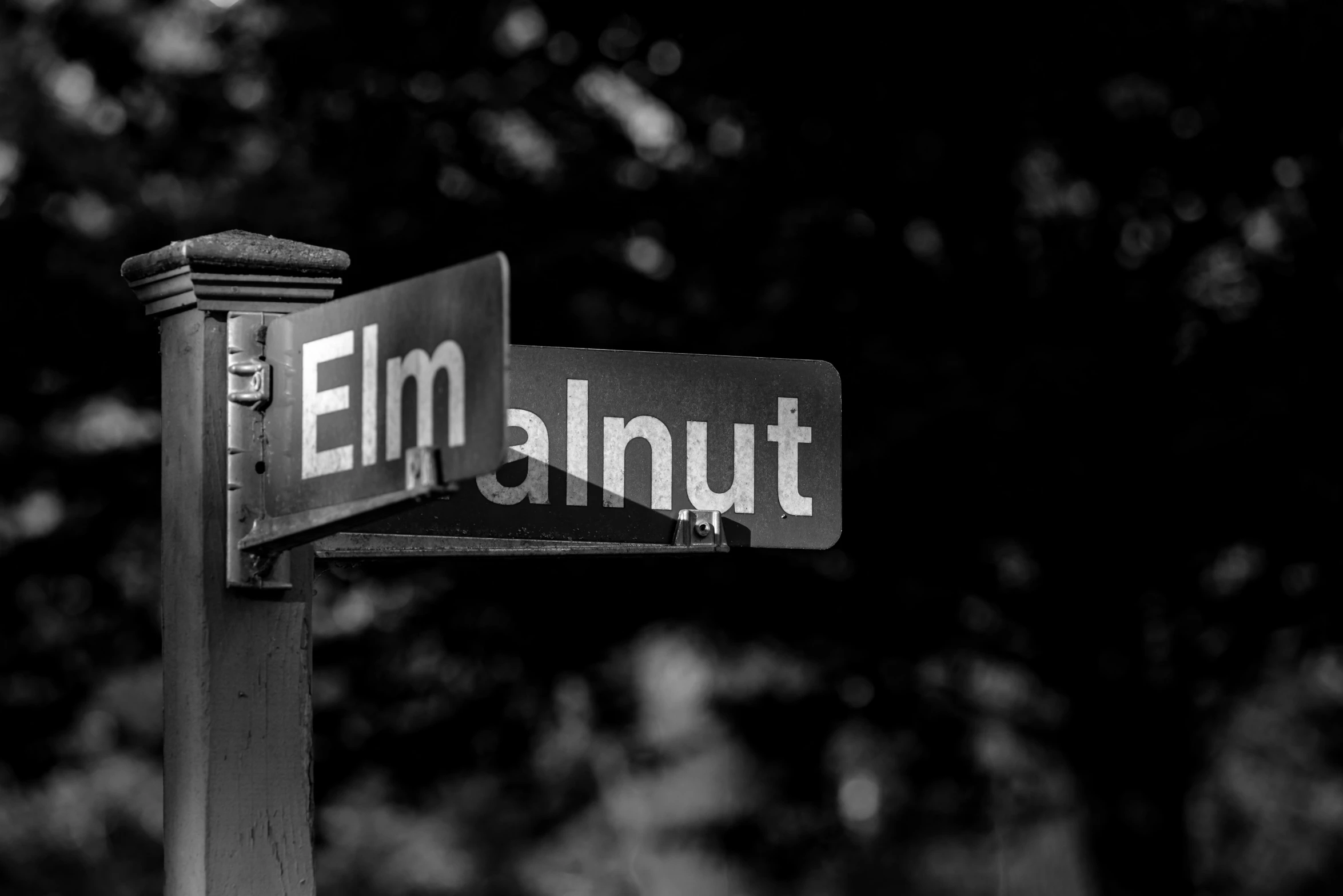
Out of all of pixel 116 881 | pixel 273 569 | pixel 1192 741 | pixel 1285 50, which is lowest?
pixel 116 881

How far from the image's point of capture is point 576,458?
2.58 metres

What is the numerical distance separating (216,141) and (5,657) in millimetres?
2323

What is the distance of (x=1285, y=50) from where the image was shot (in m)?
7.16

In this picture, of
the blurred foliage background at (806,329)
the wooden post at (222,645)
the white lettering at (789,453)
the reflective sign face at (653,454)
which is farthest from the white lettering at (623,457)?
the blurred foliage background at (806,329)

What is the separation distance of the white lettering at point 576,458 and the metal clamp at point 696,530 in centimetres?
13

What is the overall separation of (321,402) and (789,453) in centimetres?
73

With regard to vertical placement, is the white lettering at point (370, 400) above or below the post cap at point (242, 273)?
below

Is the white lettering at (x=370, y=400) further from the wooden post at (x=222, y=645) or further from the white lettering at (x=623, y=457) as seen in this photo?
the white lettering at (x=623, y=457)

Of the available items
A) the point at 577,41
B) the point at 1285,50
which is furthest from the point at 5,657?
the point at 1285,50

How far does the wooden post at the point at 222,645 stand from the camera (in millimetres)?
2346

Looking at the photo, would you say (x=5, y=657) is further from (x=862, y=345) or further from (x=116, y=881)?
(x=116, y=881)

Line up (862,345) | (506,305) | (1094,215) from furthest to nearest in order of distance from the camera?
(1094,215) < (862,345) < (506,305)

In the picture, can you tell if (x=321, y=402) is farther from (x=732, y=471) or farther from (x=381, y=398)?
(x=732, y=471)

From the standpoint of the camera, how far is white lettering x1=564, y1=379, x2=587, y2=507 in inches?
101
